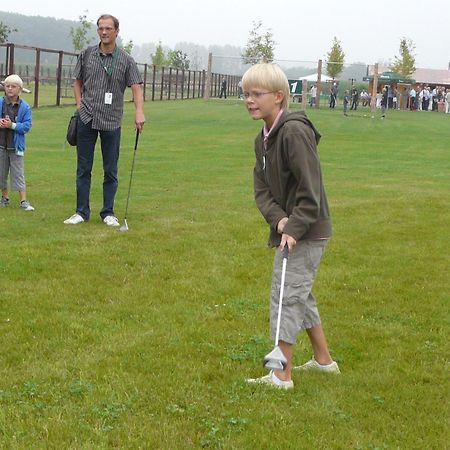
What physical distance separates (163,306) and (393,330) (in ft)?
5.31

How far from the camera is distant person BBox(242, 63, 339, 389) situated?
4023 millimetres

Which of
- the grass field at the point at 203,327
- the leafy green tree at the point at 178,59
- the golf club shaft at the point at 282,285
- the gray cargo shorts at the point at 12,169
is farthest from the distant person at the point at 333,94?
the golf club shaft at the point at 282,285

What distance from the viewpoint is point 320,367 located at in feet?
14.9

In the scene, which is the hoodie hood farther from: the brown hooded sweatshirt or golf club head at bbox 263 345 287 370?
golf club head at bbox 263 345 287 370

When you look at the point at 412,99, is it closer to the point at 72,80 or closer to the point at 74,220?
the point at 72,80

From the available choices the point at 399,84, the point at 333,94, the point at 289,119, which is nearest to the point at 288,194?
the point at 289,119

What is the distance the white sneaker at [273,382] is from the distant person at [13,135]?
18.0 ft

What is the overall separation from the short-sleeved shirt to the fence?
18.7m

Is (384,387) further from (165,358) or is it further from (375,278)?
(375,278)

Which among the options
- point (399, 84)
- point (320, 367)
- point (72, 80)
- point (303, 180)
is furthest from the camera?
point (399, 84)

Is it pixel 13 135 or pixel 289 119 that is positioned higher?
pixel 289 119

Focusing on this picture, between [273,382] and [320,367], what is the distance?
0.40 m

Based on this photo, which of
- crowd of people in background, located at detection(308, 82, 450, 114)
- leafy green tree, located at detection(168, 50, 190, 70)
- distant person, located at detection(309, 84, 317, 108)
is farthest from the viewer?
leafy green tree, located at detection(168, 50, 190, 70)

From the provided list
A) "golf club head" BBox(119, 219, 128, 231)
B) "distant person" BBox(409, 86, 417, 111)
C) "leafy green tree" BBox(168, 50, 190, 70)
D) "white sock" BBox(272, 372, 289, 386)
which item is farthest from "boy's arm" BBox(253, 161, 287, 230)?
"leafy green tree" BBox(168, 50, 190, 70)
